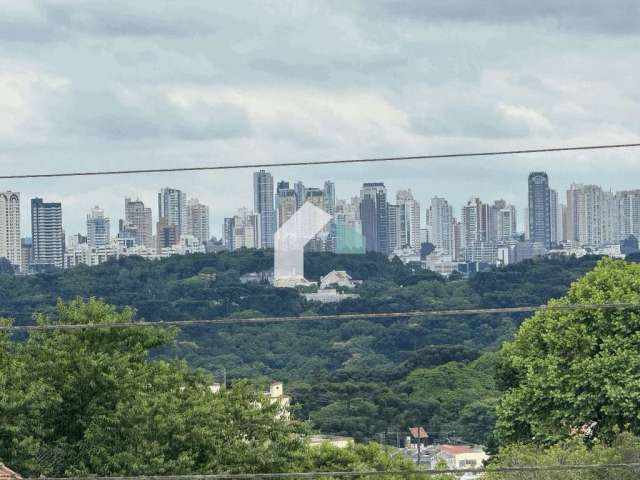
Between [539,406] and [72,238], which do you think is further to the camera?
[72,238]

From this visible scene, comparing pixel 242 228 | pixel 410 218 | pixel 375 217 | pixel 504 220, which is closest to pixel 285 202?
pixel 242 228

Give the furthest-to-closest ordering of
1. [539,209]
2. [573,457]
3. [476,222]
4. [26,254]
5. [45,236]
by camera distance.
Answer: [539,209] < [476,222] < [45,236] < [26,254] < [573,457]

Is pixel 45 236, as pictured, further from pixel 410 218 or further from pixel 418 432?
pixel 418 432

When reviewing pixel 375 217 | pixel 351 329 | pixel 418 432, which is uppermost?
pixel 375 217

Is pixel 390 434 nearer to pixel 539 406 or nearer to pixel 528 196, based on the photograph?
pixel 539 406

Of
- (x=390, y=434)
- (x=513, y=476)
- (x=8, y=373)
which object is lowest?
(x=390, y=434)

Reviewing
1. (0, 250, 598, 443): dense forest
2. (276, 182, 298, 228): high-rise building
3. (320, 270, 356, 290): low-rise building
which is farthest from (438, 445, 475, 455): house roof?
(276, 182, 298, 228): high-rise building

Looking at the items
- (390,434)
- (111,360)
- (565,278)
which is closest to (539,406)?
(111,360)

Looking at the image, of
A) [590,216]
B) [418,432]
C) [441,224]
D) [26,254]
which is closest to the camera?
[418,432]
